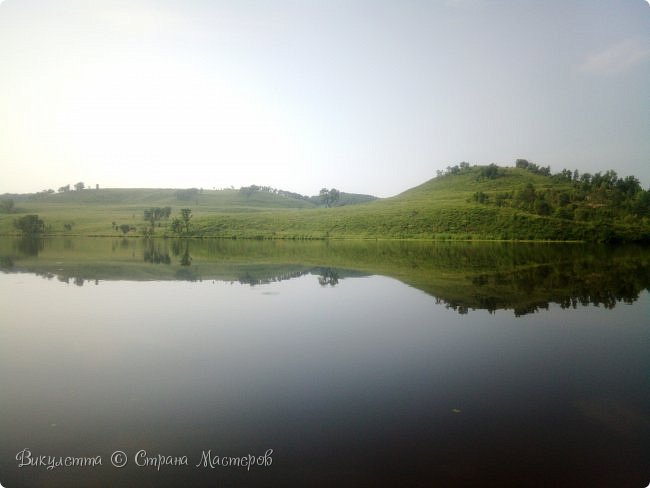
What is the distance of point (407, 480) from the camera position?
6629 mm

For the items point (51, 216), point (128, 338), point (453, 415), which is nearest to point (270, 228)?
point (51, 216)

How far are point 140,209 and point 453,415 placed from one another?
169 metres

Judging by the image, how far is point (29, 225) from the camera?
96812mm

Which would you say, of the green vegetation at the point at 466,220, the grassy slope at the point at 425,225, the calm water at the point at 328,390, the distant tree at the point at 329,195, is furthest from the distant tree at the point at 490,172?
the calm water at the point at 328,390

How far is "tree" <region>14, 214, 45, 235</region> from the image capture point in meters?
96.2

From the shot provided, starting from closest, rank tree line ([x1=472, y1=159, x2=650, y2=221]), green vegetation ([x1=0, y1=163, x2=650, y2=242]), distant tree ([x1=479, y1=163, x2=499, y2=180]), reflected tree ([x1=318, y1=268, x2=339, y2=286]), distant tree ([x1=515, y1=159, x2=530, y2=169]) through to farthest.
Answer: reflected tree ([x1=318, y1=268, x2=339, y2=286])
green vegetation ([x1=0, y1=163, x2=650, y2=242])
tree line ([x1=472, y1=159, x2=650, y2=221])
distant tree ([x1=479, y1=163, x2=499, y2=180])
distant tree ([x1=515, y1=159, x2=530, y2=169])

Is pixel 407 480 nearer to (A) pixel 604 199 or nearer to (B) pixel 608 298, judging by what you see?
(B) pixel 608 298

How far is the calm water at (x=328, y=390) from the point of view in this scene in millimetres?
7070

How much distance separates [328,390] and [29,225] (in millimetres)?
110119

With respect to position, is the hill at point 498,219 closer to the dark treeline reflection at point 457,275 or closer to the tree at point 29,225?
the tree at point 29,225

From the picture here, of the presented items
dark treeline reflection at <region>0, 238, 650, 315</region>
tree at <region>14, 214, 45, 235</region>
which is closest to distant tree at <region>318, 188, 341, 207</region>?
tree at <region>14, 214, 45, 235</region>

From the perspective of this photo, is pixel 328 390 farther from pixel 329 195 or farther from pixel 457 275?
pixel 329 195

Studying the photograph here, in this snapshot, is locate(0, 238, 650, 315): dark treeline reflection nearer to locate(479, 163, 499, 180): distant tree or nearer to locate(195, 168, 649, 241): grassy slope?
locate(195, 168, 649, 241): grassy slope

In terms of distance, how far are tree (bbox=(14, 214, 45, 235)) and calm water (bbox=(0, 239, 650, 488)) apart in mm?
91511
